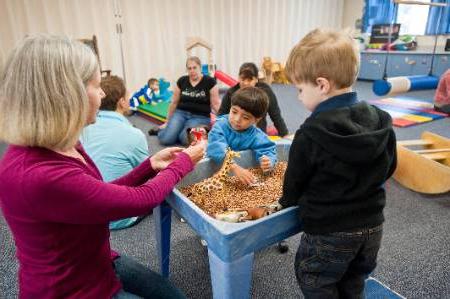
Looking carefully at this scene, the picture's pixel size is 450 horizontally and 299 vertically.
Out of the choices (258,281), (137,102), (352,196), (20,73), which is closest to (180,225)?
(258,281)

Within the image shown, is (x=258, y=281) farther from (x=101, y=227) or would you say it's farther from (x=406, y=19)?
(x=406, y=19)

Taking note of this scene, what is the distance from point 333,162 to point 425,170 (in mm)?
1466

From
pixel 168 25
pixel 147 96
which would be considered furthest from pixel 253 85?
pixel 168 25

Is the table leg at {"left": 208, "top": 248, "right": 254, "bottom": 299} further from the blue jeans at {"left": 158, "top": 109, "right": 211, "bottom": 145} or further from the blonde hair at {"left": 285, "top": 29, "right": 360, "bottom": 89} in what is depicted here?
the blue jeans at {"left": 158, "top": 109, "right": 211, "bottom": 145}

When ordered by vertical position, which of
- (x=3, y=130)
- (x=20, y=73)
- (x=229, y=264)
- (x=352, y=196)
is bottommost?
(x=229, y=264)

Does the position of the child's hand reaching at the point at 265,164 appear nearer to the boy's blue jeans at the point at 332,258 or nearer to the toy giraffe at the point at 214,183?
the toy giraffe at the point at 214,183

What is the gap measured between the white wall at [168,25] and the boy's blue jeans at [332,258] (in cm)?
459

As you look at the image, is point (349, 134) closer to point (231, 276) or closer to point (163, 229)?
point (231, 276)

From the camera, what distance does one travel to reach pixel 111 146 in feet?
5.22

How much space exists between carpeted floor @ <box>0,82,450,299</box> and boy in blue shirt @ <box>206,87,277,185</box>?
0.44 meters

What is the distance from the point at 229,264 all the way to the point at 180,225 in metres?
0.95

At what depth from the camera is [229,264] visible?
30.5 inches

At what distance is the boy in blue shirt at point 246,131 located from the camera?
1343mm

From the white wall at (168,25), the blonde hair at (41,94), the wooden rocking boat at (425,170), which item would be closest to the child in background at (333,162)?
the blonde hair at (41,94)
